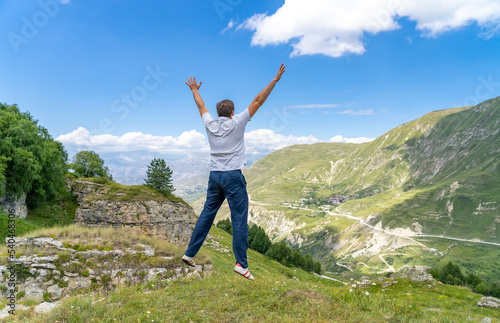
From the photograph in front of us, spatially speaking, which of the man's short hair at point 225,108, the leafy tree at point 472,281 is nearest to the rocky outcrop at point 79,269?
the man's short hair at point 225,108

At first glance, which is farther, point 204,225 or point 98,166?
point 98,166

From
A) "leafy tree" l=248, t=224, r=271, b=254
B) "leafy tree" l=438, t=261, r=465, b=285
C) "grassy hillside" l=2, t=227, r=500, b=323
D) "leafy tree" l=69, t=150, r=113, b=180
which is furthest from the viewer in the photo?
"leafy tree" l=248, t=224, r=271, b=254

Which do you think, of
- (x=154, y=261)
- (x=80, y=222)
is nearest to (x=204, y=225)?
(x=154, y=261)

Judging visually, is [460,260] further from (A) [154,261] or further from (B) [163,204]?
(A) [154,261]

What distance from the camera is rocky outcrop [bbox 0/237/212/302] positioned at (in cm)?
1148

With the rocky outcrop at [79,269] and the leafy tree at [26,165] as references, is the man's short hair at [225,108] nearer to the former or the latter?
the rocky outcrop at [79,269]

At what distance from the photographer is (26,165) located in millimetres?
36250

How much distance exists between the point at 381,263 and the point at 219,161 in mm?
218910

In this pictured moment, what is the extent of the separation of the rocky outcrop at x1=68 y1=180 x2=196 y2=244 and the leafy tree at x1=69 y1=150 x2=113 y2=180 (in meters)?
41.2

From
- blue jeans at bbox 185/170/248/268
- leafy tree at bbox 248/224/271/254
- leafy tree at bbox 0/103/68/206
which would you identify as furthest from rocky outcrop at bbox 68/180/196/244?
leafy tree at bbox 248/224/271/254

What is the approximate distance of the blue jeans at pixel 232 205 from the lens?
7.04 m

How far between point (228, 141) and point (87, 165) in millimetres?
94691

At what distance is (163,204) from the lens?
44.5 m

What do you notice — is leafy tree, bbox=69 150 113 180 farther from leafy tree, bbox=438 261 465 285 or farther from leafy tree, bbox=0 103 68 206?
leafy tree, bbox=438 261 465 285
